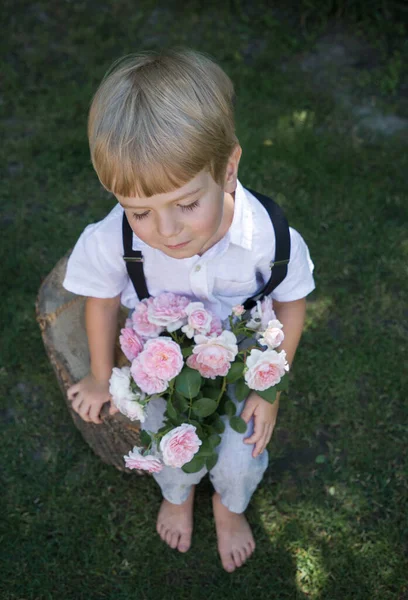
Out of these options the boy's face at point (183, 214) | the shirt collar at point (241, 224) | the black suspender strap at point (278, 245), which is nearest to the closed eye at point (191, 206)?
the boy's face at point (183, 214)

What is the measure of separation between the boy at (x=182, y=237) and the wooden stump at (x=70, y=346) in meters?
0.07

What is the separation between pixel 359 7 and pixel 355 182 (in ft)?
5.12

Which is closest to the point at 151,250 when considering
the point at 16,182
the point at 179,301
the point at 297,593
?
the point at 179,301

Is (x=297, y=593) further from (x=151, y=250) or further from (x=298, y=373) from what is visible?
(x=151, y=250)

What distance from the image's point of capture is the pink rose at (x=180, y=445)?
183cm

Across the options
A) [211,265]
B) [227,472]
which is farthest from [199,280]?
[227,472]

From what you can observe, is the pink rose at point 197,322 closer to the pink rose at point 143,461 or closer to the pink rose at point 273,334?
the pink rose at point 273,334

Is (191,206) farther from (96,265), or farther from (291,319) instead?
(291,319)

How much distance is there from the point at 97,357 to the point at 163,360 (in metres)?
0.42

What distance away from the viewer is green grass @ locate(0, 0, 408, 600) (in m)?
2.29

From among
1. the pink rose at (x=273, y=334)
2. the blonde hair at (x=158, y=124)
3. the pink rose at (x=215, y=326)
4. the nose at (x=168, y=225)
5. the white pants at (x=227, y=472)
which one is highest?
the blonde hair at (x=158, y=124)

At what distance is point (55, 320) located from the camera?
230cm

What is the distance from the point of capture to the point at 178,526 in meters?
2.33

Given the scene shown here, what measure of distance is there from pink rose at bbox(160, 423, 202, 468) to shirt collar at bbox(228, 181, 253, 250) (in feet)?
1.79
